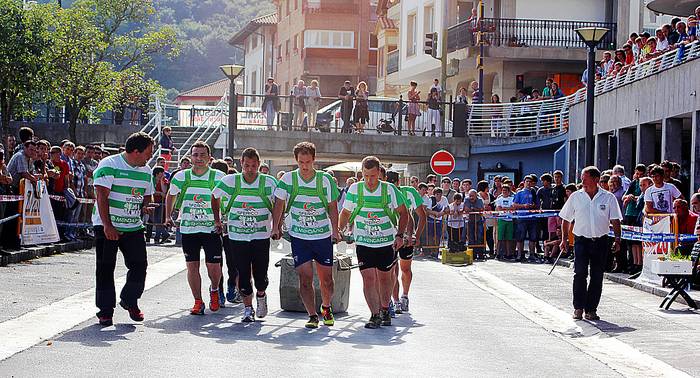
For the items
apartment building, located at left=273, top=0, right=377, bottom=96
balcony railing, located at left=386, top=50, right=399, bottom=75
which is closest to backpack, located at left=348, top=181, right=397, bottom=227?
balcony railing, located at left=386, top=50, right=399, bottom=75

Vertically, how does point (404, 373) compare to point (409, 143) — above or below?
below

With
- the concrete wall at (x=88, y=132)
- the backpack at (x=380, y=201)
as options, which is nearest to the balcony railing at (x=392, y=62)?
the concrete wall at (x=88, y=132)

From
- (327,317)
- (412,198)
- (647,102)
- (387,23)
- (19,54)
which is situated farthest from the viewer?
(387,23)

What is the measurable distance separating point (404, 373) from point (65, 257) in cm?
1285

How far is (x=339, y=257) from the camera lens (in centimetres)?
1451

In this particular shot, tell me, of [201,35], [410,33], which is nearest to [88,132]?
[410,33]

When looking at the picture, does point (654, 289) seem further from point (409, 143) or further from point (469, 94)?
point (469, 94)

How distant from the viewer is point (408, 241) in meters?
14.1

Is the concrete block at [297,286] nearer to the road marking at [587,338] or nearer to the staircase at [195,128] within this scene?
the road marking at [587,338]

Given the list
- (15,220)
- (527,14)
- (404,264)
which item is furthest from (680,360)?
(527,14)

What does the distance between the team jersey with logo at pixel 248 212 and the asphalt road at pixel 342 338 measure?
0.90 metres

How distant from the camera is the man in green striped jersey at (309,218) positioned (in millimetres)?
12938

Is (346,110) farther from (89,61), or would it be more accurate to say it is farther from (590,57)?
(590,57)

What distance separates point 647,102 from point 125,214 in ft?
63.4
